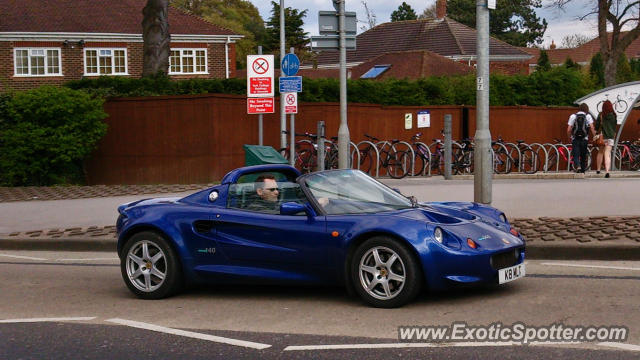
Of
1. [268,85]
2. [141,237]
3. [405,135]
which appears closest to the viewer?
[141,237]

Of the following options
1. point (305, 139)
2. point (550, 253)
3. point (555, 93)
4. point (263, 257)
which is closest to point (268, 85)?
point (305, 139)

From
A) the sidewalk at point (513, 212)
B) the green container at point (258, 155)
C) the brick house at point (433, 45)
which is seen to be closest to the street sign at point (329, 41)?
the green container at point (258, 155)

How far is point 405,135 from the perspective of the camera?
26188mm

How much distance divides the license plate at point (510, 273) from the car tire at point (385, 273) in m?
0.70

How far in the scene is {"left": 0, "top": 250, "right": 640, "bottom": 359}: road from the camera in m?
6.34

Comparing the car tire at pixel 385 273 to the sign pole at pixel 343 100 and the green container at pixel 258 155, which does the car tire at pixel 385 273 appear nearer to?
the green container at pixel 258 155

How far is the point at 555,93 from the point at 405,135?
7397 millimetres

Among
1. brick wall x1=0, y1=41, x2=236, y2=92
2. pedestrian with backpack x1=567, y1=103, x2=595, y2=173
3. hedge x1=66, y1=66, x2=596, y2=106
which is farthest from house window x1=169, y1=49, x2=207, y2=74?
pedestrian with backpack x1=567, y1=103, x2=595, y2=173

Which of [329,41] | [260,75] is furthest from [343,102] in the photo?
[260,75]

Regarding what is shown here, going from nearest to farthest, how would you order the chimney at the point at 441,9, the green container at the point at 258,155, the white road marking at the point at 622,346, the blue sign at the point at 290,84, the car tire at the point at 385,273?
the white road marking at the point at 622,346 < the car tire at the point at 385,273 < the green container at the point at 258,155 < the blue sign at the point at 290,84 < the chimney at the point at 441,9

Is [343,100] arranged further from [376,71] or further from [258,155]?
[376,71]

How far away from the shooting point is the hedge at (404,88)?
24125 millimetres

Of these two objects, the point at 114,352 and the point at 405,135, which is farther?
the point at 405,135

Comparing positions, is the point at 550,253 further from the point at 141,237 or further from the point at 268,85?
the point at 268,85
